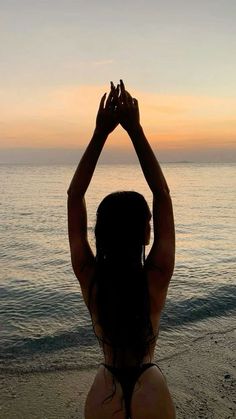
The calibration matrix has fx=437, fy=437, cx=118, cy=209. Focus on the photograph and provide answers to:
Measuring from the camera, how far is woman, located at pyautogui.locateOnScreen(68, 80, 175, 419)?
2459mm

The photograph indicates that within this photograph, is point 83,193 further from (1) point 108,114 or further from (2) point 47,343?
(2) point 47,343

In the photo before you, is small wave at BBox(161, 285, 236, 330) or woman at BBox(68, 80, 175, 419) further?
small wave at BBox(161, 285, 236, 330)

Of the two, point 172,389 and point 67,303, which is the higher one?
point 172,389

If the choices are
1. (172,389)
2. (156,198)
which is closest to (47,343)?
(172,389)

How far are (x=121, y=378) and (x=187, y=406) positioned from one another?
2822 millimetres

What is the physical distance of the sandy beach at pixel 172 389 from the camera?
4898 millimetres

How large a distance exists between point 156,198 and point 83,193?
447 mm

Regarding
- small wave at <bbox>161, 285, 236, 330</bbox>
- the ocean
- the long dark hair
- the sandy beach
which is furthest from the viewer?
small wave at <bbox>161, 285, 236, 330</bbox>

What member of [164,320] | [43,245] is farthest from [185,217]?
[164,320]

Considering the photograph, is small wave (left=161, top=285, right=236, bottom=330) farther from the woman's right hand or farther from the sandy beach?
the woman's right hand

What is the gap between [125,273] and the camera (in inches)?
98.0

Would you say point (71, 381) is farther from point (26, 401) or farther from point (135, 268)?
point (135, 268)

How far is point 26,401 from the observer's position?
5184 millimetres

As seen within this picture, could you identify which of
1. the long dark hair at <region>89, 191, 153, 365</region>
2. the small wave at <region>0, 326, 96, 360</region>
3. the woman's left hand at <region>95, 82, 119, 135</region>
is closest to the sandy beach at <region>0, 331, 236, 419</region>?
the small wave at <region>0, 326, 96, 360</region>
